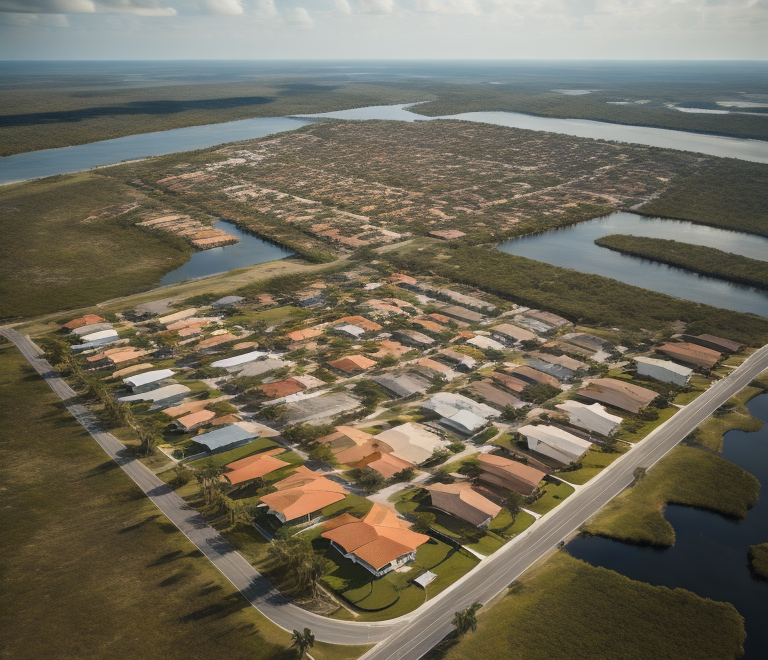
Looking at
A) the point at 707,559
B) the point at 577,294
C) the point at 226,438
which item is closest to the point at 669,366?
the point at 577,294

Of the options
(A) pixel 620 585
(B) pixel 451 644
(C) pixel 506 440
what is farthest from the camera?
(C) pixel 506 440

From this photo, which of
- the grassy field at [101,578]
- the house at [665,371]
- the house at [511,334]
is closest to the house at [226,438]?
the grassy field at [101,578]

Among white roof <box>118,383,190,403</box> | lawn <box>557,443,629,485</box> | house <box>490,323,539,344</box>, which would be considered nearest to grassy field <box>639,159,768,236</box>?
house <box>490,323,539,344</box>

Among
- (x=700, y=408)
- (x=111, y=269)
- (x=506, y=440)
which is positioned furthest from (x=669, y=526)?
(x=111, y=269)

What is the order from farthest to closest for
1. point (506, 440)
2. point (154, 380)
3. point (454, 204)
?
point (454, 204)
point (154, 380)
point (506, 440)

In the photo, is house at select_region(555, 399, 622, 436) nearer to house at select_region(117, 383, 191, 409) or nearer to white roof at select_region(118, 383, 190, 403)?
house at select_region(117, 383, 191, 409)

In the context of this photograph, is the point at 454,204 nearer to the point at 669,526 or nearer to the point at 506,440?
the point at 506,440

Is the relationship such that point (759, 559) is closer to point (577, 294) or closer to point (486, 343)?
point (486, 343)
